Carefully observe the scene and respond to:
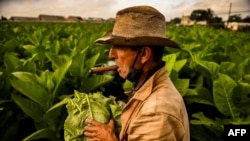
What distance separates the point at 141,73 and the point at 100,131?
1.09 feet

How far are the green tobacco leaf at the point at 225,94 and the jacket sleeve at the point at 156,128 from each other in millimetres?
851

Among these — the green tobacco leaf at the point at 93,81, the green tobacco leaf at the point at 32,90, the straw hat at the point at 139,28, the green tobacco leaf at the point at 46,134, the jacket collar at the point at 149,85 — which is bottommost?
the green tobacco leaf at the point at 46,134

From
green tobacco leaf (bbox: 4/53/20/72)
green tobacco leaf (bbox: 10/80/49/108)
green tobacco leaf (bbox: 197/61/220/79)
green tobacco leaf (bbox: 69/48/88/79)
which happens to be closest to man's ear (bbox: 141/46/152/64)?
green tobacco leaf (bbox: 10/80/49/108)

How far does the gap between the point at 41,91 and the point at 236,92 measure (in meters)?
1.24

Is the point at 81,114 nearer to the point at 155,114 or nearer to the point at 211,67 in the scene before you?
the point at 155,114

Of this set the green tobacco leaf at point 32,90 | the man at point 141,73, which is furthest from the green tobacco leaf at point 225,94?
the green tobacco leaf at point 32,90

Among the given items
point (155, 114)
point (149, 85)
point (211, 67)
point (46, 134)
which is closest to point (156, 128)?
point (155, 114)

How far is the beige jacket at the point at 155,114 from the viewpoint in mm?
1478

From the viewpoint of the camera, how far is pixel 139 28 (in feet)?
5.43

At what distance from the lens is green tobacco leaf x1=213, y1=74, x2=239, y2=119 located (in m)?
2.30

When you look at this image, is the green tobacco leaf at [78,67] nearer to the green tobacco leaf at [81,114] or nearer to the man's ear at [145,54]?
the green tobacco leaf at [81,114]

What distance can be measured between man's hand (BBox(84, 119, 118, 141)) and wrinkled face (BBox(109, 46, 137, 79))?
26cm

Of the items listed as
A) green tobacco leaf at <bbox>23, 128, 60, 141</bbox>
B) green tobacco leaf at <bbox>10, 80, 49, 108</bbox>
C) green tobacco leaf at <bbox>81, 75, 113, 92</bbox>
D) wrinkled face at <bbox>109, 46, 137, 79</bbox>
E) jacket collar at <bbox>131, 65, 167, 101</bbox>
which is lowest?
green tobacco leaf at <bbox>23, 128, 60, 141</bbox>
